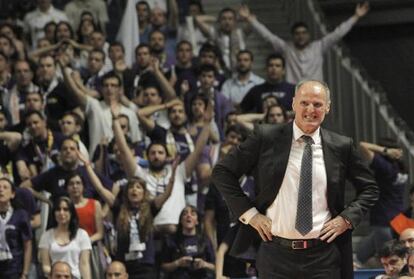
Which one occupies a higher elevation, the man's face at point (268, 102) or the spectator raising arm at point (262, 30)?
the spectator raising arm at point (262, 30)

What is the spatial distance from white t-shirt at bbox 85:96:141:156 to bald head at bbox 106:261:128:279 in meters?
2.28

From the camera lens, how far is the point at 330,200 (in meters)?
6.30

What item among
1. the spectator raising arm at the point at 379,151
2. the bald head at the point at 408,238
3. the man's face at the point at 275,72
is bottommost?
the bald head at the point at 408,238

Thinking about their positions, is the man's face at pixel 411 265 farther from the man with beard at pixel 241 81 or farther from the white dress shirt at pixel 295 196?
the man with beard at pixel 241 81

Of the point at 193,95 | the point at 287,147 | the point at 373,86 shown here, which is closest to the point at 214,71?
the point at 193,95

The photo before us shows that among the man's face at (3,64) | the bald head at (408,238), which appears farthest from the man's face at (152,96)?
the bald head at (408,238)

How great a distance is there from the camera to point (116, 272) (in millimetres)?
9859

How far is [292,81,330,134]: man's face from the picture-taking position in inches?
242

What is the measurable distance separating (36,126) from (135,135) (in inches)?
42.6

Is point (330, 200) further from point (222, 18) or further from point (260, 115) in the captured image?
point (222, 18)

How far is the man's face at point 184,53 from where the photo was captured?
43.5ft

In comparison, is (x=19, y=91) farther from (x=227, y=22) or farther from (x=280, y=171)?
(x=280, y=171)

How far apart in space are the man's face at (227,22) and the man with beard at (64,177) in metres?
3.54

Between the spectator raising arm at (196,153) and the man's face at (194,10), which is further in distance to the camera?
the man's face at (194,10)
